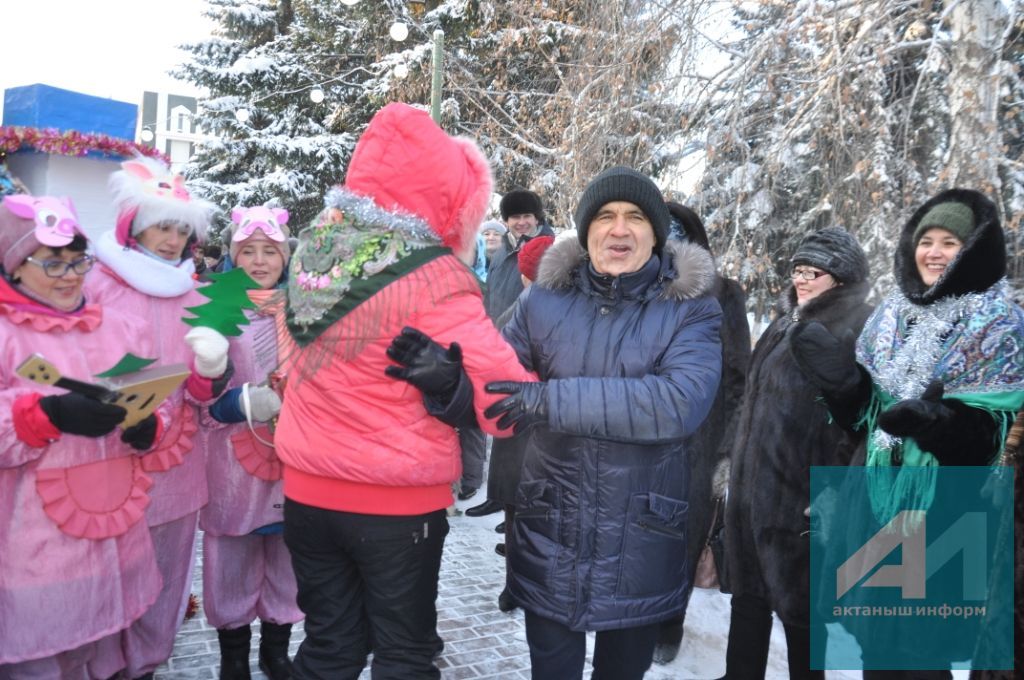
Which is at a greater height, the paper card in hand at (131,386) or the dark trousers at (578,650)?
the paper card in hand at (131,386)

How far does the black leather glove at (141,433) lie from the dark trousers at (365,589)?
650mm

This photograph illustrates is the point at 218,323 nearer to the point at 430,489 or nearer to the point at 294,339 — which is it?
the point at 294,339

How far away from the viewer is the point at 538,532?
2326mm

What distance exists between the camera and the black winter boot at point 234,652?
320cm

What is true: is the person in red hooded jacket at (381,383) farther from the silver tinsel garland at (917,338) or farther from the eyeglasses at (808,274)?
the eyeglasses at (808,274)

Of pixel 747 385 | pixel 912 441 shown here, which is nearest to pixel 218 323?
pixel 747 385

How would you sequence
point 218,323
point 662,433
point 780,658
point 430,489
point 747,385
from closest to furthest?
point 662,433, point 430,489, point 218,323, point 747,385, point 780,658

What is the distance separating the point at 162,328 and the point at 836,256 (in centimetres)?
281

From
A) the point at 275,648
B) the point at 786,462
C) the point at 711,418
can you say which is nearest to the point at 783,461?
the point at 786,462

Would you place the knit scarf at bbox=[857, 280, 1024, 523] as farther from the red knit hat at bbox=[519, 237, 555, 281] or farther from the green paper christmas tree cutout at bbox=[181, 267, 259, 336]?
the green paper christmas tree cutout at bbox=[181, 267, 259, 336]

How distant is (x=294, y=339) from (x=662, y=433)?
1.17 meters

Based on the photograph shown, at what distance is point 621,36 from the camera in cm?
648

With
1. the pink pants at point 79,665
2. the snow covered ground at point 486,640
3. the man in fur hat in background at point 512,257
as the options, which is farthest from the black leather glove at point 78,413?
the man in fur hat in background at point 512,257

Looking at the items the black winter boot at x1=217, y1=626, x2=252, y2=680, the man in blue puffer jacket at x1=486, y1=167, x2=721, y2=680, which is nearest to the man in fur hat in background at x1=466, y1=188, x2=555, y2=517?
the black winter boot at x1=217, y1=626, x2=252, y2=680
